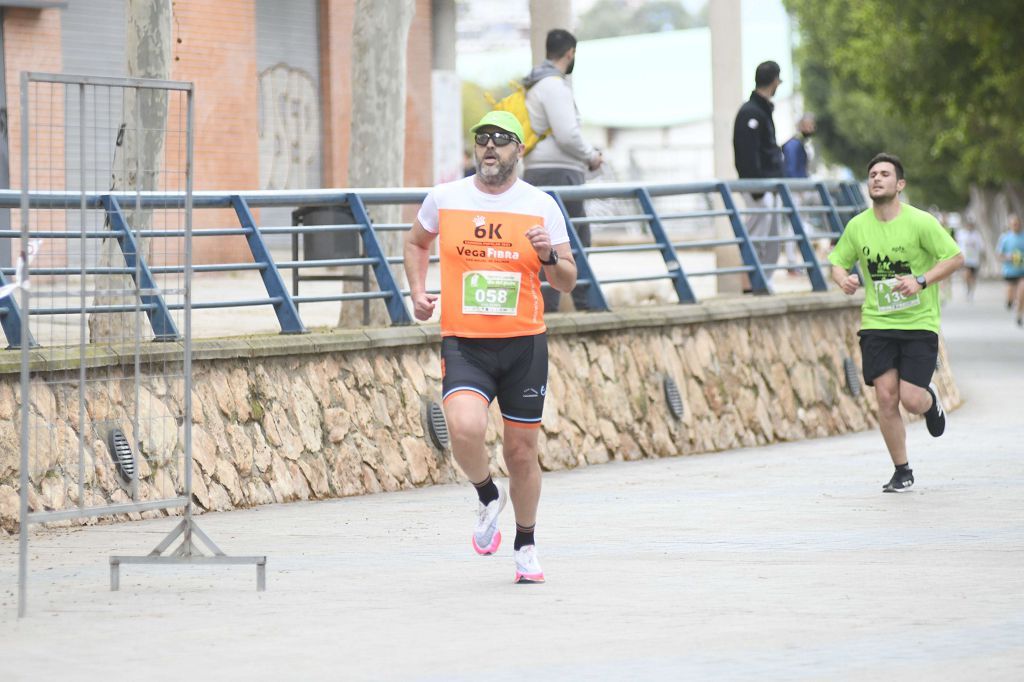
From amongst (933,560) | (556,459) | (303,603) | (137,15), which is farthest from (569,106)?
(303,603)

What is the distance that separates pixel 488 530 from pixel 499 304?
98 cm

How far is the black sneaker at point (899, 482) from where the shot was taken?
11703 mm

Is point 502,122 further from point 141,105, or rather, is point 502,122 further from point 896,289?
point 141,105

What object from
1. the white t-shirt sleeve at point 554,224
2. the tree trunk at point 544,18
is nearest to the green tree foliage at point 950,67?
the tree trunk at point 544,18

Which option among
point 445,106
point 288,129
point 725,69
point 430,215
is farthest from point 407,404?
point 445,106

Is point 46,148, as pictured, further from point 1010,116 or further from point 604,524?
point 1010,116

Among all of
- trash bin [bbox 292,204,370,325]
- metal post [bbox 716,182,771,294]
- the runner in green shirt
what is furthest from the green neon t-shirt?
metal post [bbox 716,182,771,294]

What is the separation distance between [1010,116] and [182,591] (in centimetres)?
3063

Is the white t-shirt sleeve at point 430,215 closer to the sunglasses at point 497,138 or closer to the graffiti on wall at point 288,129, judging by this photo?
the sunglasses at point 497,138

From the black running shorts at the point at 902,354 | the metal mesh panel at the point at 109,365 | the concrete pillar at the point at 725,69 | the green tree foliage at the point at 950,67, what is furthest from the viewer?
the green tree foliage at the point at 950,67

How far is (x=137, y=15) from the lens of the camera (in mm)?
12273

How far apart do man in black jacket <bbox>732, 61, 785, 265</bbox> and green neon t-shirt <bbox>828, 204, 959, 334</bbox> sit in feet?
17.6

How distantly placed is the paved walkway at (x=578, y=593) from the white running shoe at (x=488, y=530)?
0.14 metres

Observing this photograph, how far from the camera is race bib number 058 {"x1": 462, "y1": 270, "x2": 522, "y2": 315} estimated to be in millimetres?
8234
